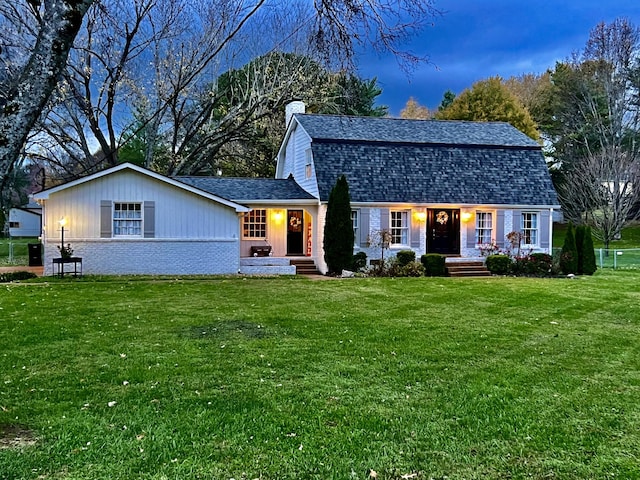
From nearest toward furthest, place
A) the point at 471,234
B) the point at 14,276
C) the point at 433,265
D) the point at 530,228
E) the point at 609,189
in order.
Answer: the point at 14,276, the point at 433,265, the point at 471,234, the point at 530,228, the point at 609,189

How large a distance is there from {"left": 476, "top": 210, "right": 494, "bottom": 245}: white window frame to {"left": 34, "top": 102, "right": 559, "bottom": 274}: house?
4 centimetres

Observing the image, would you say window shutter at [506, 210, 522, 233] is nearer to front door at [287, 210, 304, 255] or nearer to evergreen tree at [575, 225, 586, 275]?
evergreen tree at [575, 225, 586, 275]

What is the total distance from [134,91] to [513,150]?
16.3 meters

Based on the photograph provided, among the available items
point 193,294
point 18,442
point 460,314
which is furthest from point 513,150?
point 18,442

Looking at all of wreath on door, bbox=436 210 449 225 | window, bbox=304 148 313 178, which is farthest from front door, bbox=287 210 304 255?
wreath on door, bbox=436 210 449 225

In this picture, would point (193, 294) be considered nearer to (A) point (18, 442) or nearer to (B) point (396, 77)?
(B) point (396, 77)

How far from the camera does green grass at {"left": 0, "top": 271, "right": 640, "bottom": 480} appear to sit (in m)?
3.28

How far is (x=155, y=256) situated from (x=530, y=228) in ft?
43.4

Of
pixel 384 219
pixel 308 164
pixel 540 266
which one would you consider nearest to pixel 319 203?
pixel 308 164

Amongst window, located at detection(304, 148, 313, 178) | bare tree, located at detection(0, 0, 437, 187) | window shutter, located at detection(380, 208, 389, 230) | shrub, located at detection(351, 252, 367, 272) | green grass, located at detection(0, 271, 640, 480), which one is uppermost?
bare tree, located at detection(0, 0, 437, 187)

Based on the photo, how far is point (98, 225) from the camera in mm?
15055

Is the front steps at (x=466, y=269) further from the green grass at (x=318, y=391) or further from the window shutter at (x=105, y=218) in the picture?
the window shutter at (x=105, y=218)

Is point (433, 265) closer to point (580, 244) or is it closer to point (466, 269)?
point (466, 269)

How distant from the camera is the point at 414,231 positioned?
17656mm
